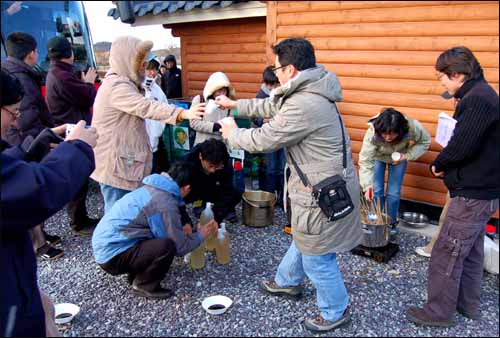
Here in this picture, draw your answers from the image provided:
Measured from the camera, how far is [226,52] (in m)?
7.76

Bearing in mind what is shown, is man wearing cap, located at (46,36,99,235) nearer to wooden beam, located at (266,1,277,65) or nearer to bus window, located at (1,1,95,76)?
wooden beam, located at (266,1,277,65)

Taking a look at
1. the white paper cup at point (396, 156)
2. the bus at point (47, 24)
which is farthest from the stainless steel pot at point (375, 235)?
the bus at point (47, 24)

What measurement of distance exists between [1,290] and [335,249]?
1937 mm

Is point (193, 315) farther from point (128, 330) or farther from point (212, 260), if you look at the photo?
point (212, 260)

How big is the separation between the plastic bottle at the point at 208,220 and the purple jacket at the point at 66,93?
80.1 inches

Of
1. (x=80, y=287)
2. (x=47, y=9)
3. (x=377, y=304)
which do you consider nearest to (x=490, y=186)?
(x=377, y=304)

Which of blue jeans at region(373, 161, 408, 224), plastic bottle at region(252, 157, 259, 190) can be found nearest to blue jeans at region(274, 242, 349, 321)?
blue jeans at region(373, 161, 408, 224)

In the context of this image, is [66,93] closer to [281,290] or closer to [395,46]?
[281,290]

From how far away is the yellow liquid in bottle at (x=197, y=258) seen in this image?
3.97 metres

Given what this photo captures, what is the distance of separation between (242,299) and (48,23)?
21.3 ft

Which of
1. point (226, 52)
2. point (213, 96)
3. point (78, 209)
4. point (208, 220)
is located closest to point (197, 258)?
point (208, 220)

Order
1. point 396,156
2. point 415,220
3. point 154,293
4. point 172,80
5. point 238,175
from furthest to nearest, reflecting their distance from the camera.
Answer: point 172,80
point 238,175
point 415,220
point 396,156
point 154,293

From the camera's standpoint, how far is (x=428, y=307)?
3.07 meters

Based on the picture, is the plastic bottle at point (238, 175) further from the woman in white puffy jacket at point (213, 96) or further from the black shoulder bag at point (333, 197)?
the black shoulder bag at point (333, 197)
